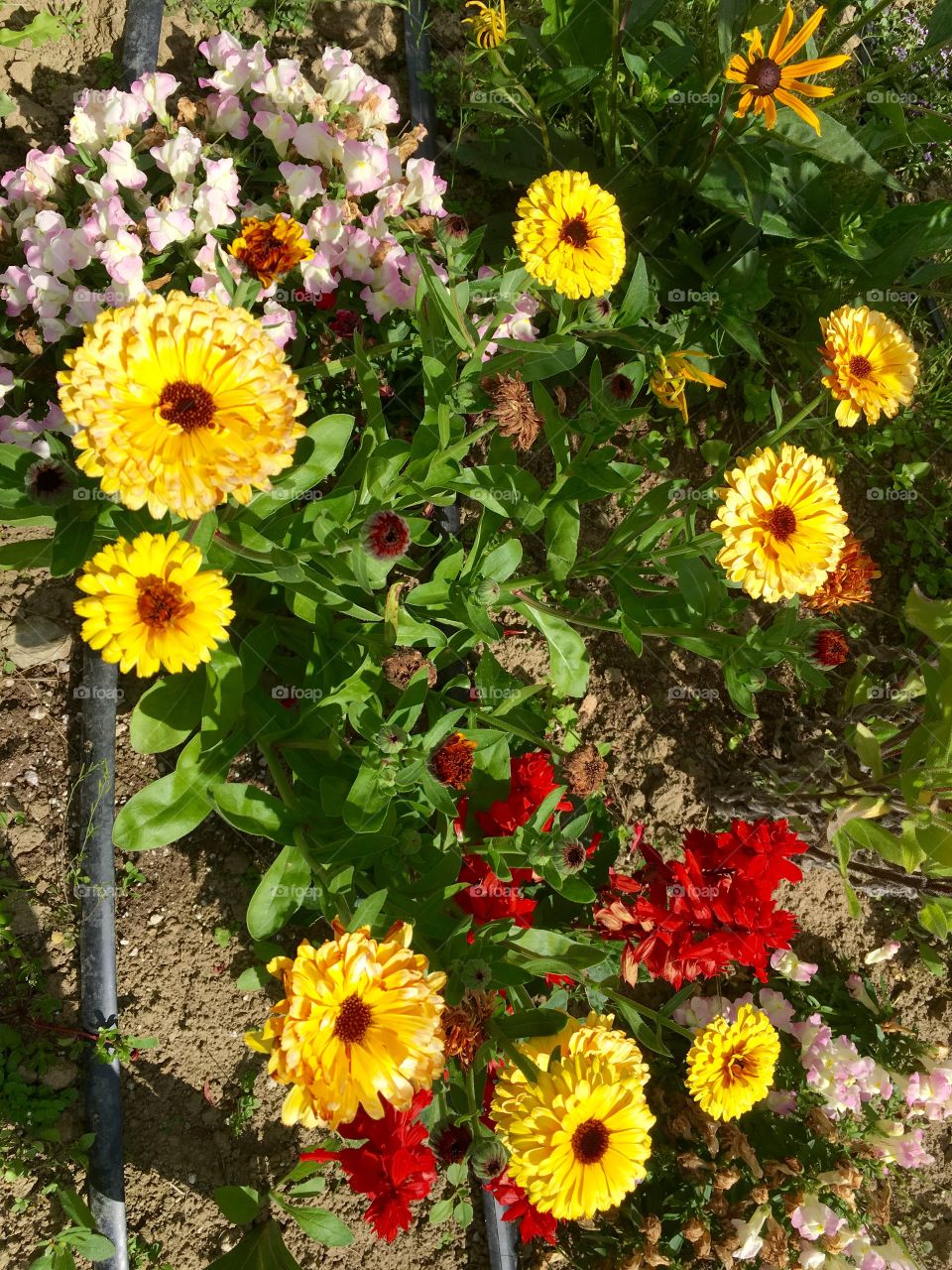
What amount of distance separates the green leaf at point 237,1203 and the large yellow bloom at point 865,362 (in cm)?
235

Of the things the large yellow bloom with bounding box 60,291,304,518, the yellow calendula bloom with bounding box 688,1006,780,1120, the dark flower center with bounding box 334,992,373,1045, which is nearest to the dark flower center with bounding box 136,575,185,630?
the large yellow bloom with bounding box 60,291,304,518

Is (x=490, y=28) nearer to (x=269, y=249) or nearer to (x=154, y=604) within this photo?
(x=269, y=249)

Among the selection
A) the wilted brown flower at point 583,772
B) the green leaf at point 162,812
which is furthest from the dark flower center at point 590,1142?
the green leaf at point 162,812

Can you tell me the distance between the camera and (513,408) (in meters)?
2.12

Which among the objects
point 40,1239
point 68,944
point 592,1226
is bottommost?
point 592,1226

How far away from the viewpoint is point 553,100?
9.31ft

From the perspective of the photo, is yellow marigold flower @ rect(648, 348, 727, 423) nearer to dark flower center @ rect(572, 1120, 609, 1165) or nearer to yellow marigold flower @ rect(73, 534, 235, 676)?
yellow marigold flower @ rect(73, 534, 235, 676)

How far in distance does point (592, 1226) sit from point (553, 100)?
133 inches

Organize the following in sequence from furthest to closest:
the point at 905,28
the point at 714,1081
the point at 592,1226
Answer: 1. the point at 905,28
2. the point at 592,1226
3. the point at 714,1081

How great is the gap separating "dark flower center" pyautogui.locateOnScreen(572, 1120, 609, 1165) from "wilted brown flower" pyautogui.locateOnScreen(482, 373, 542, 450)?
1538 millimetres

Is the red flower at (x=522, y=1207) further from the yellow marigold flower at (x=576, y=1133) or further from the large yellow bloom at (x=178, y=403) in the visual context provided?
the large yellow bloom at (x=178, y=403)

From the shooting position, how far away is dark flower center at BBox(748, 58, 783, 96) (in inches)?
86.7

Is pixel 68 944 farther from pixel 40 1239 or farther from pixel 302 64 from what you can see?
pixel 302 64

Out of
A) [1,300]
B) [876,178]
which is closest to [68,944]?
[1,300]
